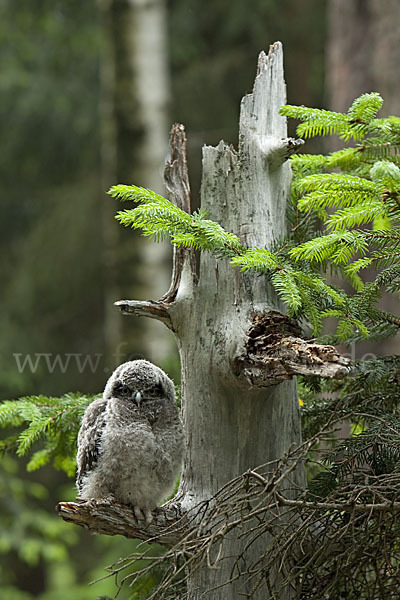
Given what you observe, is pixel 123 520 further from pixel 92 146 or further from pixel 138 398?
pixel 92 146

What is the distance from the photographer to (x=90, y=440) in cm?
294

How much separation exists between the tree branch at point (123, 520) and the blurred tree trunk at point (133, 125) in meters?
3.84

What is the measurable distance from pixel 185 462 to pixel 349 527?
0.77m

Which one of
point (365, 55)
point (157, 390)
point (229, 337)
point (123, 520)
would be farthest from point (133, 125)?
point (123, 520)

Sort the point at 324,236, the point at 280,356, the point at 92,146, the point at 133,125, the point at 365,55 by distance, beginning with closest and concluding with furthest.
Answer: the point at 280,356, the point at 324,236, the point at 365,55, the point at 133,125, the point at 92,146

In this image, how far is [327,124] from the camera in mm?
2633

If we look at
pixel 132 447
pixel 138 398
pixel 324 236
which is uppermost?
pixel 324 236

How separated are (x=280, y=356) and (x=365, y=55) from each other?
506cm

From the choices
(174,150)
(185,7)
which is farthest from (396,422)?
(185,7)

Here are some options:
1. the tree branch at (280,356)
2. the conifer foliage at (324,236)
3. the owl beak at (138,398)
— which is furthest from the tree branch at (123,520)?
the conifer foliage at (324,236)

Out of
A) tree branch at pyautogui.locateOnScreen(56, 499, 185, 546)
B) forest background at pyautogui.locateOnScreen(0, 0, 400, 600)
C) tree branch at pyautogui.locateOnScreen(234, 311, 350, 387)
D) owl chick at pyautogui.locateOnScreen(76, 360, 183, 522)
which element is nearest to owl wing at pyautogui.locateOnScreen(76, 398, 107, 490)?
owl chick at pyautogui.locateOnScreen(76, 360, 183, 522)

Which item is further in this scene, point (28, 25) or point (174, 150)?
point (28, 25)

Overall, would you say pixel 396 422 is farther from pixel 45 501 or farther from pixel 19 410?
pixel 45 501

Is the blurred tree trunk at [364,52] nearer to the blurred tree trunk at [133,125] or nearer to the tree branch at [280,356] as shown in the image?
the blurred tree trunk at [133,125]
